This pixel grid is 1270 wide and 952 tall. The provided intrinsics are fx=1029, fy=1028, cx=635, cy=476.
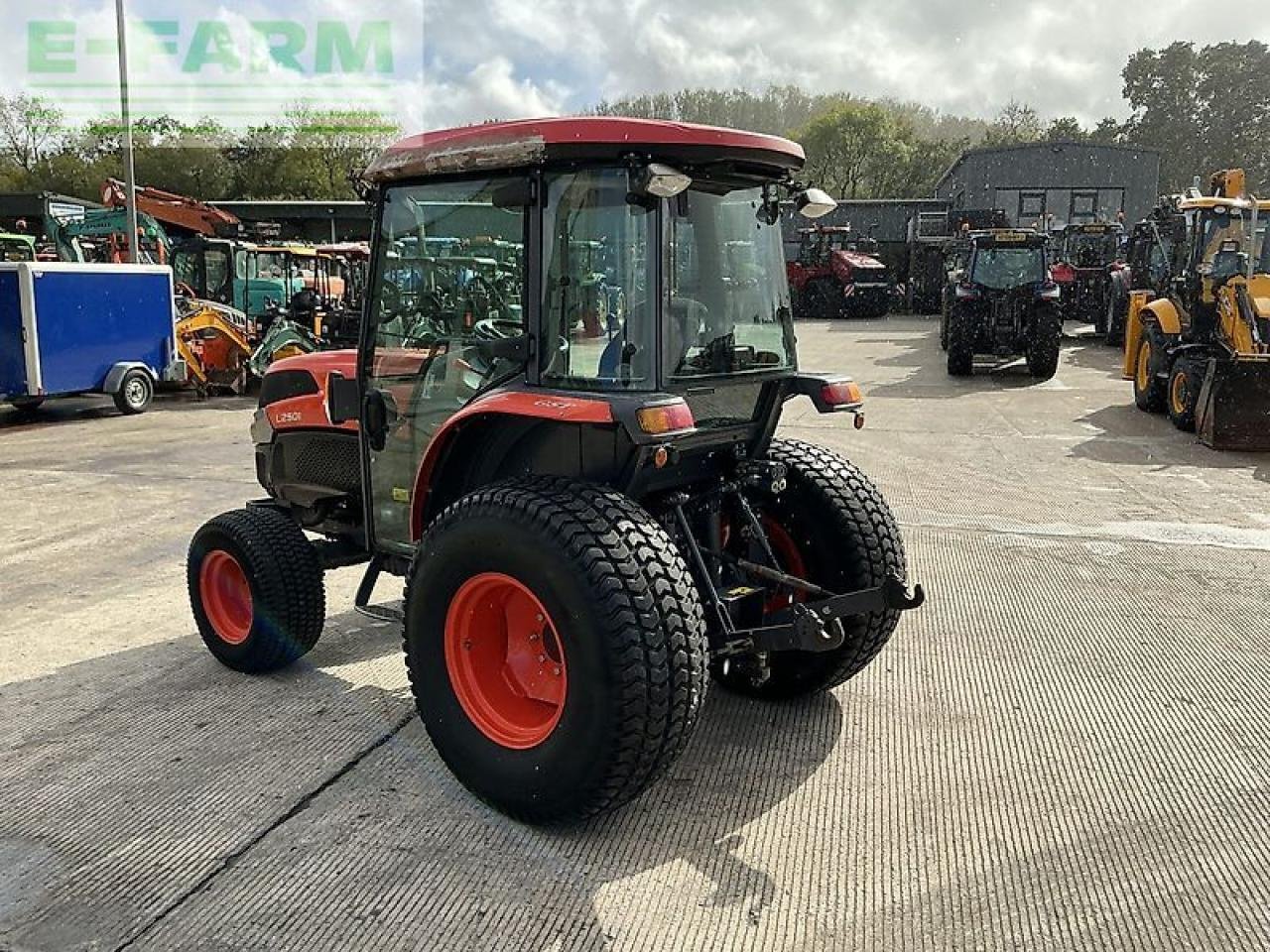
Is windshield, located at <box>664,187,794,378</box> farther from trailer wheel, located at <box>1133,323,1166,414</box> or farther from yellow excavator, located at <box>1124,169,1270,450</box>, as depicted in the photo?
trailer wheel, located at <box>1133,323,1166,414</box>

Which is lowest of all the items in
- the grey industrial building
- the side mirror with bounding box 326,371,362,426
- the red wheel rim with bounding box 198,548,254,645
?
the red wheel rim with bounding box 198,548,254,645

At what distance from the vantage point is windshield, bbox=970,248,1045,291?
1538cm

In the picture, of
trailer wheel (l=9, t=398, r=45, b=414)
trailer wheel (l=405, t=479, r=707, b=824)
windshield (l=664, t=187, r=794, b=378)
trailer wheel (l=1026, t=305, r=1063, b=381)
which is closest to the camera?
trailer wheel (l=405, t=479, r=707, b=824)

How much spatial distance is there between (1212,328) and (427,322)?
31.9 feet

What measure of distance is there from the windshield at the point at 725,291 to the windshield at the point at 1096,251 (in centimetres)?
2217

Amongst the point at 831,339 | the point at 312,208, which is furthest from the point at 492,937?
the point at 312,208

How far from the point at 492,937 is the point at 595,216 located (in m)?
1.96

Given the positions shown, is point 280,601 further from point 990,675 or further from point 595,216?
point 990,675

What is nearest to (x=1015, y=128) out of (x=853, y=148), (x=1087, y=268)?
(x=853, y=148)

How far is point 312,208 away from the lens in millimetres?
33844

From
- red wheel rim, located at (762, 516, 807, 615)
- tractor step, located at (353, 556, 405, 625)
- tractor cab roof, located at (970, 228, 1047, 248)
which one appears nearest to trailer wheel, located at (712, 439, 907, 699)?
red wheel rim, located at (762, 516, 807, 615)

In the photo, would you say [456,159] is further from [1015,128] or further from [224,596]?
[1015,128]

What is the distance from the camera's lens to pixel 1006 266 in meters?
15.6

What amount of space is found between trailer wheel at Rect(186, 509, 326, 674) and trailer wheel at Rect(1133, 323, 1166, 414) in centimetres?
992
